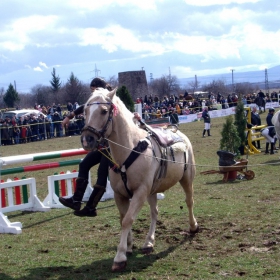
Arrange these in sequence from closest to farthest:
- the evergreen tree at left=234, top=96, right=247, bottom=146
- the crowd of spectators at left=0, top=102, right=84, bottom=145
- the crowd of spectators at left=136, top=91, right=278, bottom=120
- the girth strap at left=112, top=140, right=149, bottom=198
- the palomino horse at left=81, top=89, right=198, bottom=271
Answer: the palomino horse at left=81, top=89, right=198, bottom=271, the girth strap at left=112, top=140, right=149, bottom=198, the evergreen tree at left=234, top=96, right=247, bottom=146, the crowd of spectators at left=0, top=102, right=84, bottom=145, the crowd of spectators at left=136, top=91, right=278, bottom=120

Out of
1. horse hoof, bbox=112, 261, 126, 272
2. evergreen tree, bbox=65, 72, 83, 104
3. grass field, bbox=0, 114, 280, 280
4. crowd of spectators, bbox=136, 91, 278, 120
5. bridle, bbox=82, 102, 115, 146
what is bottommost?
grass field, bbox=0, 114, 280, 280

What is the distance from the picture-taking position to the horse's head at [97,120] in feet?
19.6

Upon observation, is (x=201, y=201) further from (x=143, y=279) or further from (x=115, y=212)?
(x=143, y=279)

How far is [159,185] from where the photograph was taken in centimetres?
707

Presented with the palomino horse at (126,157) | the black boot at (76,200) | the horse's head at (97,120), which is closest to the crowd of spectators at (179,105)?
the black boot at (76,200)

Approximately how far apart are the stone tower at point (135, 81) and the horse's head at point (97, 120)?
55547 mm

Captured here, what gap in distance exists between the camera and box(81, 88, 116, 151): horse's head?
19.6 ft

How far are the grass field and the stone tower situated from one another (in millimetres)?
50899

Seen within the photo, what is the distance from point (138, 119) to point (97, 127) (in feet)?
3.79

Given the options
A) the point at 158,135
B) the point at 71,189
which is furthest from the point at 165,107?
the point at 158,135

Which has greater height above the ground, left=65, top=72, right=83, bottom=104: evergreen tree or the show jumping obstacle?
left=65, top=72, right=83, bottom=104: evergreen tree

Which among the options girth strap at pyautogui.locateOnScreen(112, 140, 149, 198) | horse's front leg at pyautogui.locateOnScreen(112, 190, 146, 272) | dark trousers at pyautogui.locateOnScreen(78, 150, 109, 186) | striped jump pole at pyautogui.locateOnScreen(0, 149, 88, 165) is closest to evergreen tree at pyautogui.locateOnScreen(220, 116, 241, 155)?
striped jump pole at pyautogui.locateOnScreen(0, 149, 88, 165)

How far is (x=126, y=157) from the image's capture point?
21.2 feet

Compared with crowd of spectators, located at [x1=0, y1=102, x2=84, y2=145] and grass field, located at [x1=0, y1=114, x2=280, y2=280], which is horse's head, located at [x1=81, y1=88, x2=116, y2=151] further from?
crowd of spectators, located at [x1=0, y1=102, x2=84, y2=145]
